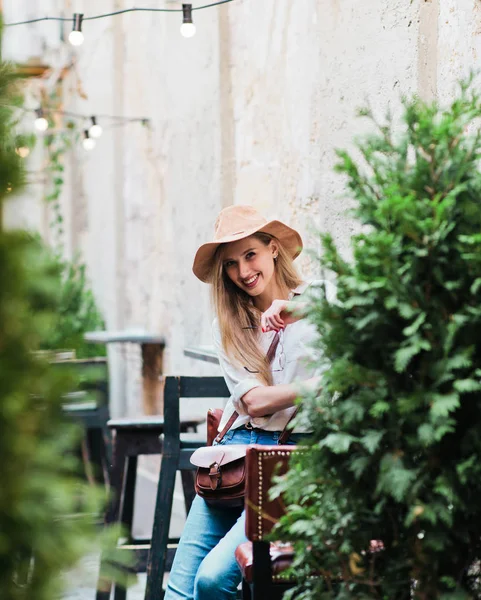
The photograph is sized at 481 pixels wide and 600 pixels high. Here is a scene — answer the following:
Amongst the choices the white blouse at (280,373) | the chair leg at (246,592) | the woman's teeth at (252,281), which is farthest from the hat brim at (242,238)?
the chair leg at (246,592)

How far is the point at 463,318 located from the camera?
1803mm

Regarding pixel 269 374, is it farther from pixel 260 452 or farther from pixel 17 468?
pixel 17 468

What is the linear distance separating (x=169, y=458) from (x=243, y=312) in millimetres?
821

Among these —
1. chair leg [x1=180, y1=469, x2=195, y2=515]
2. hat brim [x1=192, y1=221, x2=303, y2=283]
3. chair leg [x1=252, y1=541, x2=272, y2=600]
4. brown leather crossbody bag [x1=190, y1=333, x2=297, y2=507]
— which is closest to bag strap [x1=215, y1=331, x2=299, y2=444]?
brown leather crossbody bag [x1=190, y1=333, x2=297, y2=507]

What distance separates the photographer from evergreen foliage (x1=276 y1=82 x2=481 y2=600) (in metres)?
1.82

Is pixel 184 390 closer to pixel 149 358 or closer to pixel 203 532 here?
pixel 203 532

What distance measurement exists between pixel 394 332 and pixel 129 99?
6158mm

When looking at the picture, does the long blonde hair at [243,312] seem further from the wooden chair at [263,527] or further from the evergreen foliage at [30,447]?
the evergreen foliage at [30,447]

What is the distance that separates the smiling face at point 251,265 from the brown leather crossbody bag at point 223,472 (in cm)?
47

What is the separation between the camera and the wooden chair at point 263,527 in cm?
232

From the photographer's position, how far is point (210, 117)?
18.9ft

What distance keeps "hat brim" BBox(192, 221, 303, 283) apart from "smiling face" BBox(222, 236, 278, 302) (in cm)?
3

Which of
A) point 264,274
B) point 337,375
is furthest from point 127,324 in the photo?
point 337,375

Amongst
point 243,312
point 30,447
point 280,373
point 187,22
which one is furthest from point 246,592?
point 187,22
